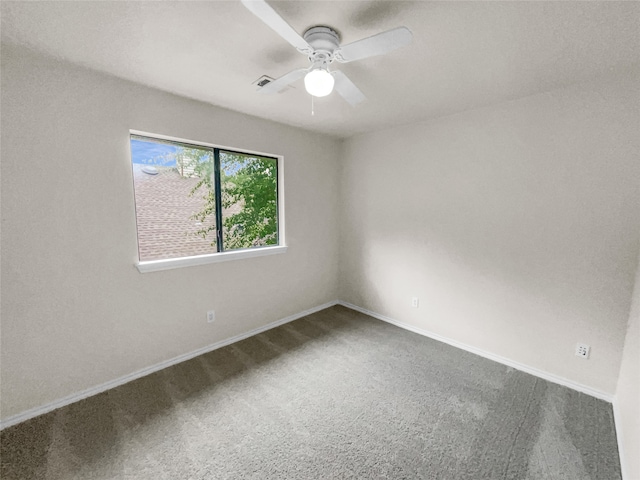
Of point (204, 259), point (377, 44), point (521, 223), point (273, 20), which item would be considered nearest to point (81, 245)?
point (204, 259)

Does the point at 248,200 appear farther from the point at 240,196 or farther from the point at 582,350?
the point at 582,350

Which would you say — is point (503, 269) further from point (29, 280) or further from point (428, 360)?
point (29, 280)

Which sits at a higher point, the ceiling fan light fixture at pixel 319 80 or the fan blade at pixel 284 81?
the fan blade at pixel 284 81

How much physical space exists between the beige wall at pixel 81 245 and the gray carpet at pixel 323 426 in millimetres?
263

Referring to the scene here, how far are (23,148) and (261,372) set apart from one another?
224 cm

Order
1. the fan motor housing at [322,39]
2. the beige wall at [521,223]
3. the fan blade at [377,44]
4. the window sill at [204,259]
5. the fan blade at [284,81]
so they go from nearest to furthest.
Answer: the fan blade at [377,44] → the fan motor housing at [322,39] → the fan blade at [284,81] → the beige wall at [521,223] → the window sill at [204,259]

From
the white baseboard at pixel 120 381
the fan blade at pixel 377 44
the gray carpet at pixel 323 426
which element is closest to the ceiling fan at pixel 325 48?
the fan blade at pixel 377 44

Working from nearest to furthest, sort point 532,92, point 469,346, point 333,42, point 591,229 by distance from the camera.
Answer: point 333,42 → point 591,229 → point 532,92 → point 469,346

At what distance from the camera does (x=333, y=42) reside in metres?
1.39

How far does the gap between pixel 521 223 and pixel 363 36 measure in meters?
1.94

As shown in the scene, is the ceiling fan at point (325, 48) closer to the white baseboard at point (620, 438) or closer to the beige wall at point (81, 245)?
the beige wall at point (81, 245)

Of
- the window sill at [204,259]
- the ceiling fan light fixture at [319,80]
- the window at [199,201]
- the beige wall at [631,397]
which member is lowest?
the beige wall at [631,397]

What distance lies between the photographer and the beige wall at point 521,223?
1852 mm

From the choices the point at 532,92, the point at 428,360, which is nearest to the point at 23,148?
the point at 428,360
